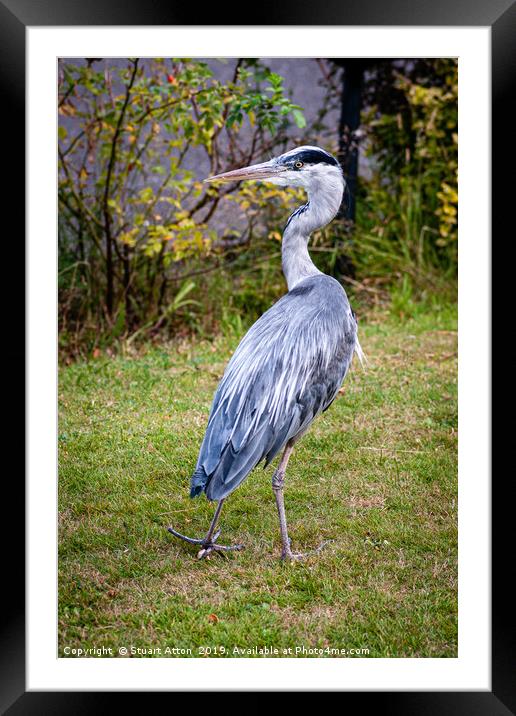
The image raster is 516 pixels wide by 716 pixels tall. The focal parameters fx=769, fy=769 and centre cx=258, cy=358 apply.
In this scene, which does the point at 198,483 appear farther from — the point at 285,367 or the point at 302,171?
the point at 302,171

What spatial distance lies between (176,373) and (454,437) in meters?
1.69

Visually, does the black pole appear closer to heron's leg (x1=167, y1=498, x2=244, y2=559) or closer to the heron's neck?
the heron's neck

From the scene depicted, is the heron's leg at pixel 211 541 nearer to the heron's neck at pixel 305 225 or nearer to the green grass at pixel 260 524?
the green grass at pixel 260 524

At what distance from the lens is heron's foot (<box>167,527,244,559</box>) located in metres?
3.10

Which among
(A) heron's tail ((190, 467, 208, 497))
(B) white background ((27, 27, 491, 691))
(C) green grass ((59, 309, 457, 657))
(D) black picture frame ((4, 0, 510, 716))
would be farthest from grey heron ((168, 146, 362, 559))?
(D) black picture frame ((4, 0, 510, 716))

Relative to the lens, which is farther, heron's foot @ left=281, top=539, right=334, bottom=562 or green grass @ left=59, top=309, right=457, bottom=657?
heron's foot @ left=281, top=539, right=334, bottom=562

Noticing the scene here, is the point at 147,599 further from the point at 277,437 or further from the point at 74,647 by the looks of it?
the point at 277,437

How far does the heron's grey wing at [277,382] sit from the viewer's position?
2920 mm

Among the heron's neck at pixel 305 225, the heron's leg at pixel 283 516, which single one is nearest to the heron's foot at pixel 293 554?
the heron's leg at pixel 283 516

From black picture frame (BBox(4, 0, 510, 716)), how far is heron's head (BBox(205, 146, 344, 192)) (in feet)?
2.31
